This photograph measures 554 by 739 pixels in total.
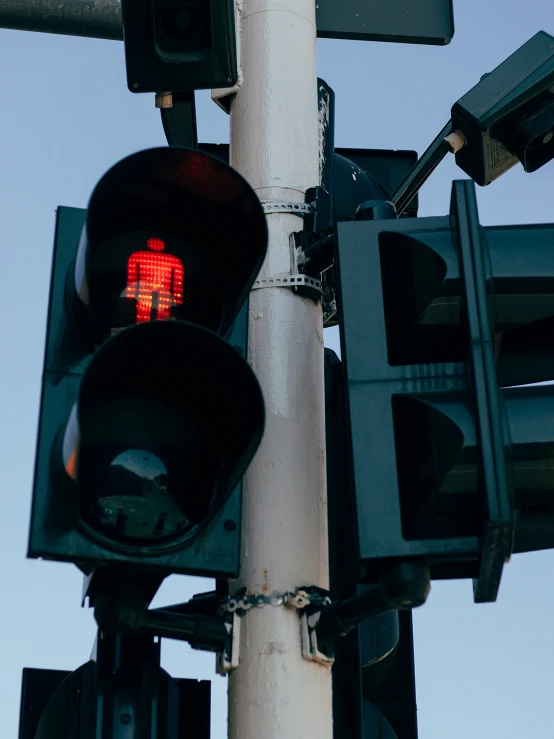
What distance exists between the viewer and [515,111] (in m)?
4.43

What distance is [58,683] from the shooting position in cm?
377

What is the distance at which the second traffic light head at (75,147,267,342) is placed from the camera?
10.7ft

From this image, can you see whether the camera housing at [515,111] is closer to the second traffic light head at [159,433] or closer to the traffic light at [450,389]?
the traffic light at [450,389]

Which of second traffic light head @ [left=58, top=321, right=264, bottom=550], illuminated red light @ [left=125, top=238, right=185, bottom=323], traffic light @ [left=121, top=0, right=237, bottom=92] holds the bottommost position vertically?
second traffic light head @ [left=58, top=321, right=264, bottom=550]

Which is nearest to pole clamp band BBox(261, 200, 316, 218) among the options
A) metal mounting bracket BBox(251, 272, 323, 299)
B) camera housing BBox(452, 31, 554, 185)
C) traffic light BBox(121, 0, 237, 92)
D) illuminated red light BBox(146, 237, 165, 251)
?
metal mounting bracket BBox(251, 272, 323, 299)

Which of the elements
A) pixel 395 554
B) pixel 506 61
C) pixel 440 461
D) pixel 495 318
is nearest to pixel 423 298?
pixel 495 318

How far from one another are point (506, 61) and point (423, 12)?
79cm

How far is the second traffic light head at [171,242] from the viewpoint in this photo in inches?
128

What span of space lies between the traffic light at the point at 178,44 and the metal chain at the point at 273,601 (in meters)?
1.41

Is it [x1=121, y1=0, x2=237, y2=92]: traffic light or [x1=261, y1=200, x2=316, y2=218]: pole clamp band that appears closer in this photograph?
[x1=121, y1=0, x2=237, y2=92]: traffic light

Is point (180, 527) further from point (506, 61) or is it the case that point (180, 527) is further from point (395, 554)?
point (506, 61)

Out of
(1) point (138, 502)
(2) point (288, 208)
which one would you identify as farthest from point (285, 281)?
(1) point (138, 502)

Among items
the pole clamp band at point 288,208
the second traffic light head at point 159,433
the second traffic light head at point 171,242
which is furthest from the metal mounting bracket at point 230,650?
the pole clamp band at point 288,208

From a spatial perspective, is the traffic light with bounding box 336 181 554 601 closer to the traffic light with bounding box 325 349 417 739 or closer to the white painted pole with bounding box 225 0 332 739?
the traffic light with bounding box 325 349 417 739
